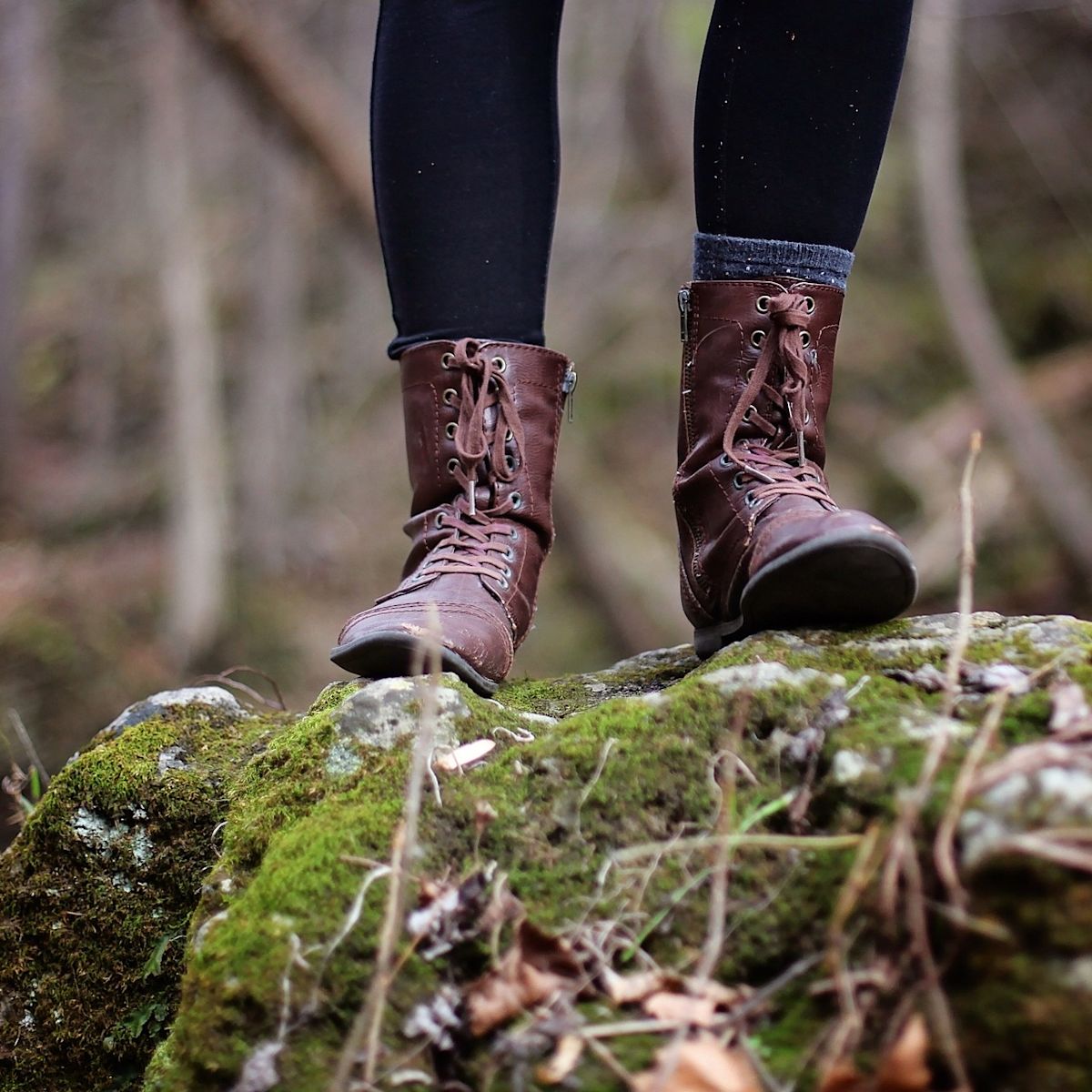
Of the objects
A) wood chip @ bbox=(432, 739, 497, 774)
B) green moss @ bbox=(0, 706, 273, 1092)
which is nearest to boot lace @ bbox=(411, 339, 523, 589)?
wood chip @ bbox=(432, 739, 497, 774)

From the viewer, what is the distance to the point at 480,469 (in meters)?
1.82

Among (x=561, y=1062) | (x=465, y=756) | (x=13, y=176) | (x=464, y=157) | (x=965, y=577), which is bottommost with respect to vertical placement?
(x=561, y=1062)

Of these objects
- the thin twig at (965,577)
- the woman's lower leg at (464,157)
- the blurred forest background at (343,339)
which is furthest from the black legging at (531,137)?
the blurred forest background at (343,339)

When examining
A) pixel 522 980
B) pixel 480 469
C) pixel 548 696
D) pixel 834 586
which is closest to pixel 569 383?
pixel 480 469

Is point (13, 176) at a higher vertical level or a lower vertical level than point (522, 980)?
higher

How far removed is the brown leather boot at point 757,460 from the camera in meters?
1.50

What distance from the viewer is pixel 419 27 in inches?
68.1

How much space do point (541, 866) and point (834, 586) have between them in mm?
575

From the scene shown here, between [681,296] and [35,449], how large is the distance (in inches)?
412

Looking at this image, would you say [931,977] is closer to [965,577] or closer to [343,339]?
[965,577]

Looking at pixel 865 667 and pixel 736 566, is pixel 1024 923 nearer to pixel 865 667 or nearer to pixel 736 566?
pixel 865 667

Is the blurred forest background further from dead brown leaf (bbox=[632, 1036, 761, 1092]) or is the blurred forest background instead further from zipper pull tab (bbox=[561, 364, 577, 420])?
dead brown leaf (bbox=[632, 1036, 761, 1092])

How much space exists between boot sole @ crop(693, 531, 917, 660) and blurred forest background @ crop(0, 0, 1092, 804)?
4.13 meters

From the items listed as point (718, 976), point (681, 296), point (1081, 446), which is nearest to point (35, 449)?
point (1081, 446)
